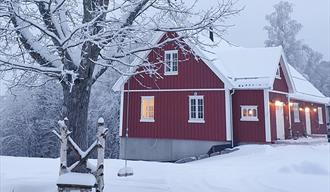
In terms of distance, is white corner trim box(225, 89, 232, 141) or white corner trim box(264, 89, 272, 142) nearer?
white corner trim box(264, 89, 272, 142)

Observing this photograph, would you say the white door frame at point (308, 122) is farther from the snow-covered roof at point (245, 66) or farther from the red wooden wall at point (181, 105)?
the red wooden wall at point (181, 105)

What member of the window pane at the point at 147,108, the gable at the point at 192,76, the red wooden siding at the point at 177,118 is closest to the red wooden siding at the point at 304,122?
the red wooden siding at the point at 177,118

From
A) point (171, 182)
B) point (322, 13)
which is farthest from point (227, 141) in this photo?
point (322, 13)

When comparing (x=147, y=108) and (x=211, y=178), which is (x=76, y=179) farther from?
(x=147, y=108)

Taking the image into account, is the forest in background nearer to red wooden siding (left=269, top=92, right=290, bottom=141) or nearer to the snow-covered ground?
red wooden siding (left=269, top=92, right=290, bottom=141)

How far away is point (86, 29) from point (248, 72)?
520 inches

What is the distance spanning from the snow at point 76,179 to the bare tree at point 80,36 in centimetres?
142

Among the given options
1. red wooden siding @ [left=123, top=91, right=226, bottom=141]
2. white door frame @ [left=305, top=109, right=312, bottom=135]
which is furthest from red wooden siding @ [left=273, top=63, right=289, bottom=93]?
white door frame @ [left=305, top=109, right=312, bottom=135]

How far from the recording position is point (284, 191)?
269 inches

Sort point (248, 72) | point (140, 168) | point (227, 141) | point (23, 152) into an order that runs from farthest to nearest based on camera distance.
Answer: point (23, 152), point (248, 72), point (227, 141), point (140, 168)

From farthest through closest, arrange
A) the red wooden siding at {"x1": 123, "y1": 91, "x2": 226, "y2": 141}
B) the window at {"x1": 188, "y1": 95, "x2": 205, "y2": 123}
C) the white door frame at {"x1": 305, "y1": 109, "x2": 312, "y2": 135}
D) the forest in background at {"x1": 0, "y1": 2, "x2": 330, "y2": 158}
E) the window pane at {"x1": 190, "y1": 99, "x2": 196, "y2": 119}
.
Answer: the forest in background at {"x1": 0, "y1": 2, "x2": 330, "y2": 158}
the white door frame at {"x1": 305, "y1": 109, "x2": 312, "y2": 135}
the window pane at {"x1": 190, "y1": 99, "x2": 196, "y2": 119}
the window at {"x1": 188, "y1": 95, "x2": 205, "y2": 123}
the red wooden siding at {"x1": 123, "y1": 91, "x2": 226, "y2": 141}

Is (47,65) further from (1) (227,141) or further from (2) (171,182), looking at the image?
(1) (227,141)

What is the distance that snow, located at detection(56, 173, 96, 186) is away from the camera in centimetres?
477

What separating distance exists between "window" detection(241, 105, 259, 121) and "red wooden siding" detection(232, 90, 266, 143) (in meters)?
0.16
